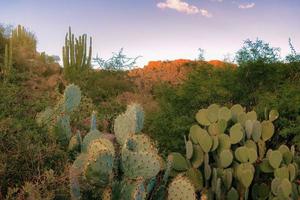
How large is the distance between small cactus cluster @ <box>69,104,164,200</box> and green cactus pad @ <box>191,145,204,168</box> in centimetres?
192

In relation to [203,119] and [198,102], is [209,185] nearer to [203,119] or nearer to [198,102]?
[203,119]

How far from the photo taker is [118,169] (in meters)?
5.25

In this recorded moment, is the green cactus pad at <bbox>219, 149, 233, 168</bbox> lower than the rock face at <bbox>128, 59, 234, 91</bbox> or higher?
lower

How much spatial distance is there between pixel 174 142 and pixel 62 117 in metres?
3.77

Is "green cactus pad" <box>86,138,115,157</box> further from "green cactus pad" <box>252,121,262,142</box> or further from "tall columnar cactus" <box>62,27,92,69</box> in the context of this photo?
"tall columnar cactus" <box>62,27,92,69</box>

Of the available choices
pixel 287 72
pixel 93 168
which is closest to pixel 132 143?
pixel 93 168

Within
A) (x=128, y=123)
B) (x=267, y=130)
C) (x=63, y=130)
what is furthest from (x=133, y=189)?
(x=267, y=130)

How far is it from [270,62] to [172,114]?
8.07ft

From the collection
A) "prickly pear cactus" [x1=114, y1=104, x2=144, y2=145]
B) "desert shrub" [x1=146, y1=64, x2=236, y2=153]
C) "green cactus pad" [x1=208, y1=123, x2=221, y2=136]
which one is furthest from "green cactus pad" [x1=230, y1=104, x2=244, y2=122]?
"prickly pear cactus" [x1=114, y1=104, x2=144, y2=145]

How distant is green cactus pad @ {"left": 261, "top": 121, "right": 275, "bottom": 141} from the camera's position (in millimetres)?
7852

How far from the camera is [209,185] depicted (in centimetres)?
762

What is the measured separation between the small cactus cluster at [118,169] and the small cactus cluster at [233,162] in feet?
6.19

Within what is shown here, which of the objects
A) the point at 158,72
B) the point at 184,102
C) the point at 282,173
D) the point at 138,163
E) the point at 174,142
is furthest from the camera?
the point at 158,72

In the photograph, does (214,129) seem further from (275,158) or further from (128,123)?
(128,123)
